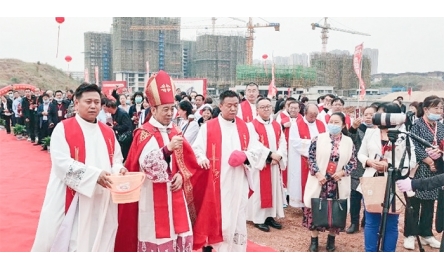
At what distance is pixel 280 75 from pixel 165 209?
151 ft

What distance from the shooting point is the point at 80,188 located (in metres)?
2.70

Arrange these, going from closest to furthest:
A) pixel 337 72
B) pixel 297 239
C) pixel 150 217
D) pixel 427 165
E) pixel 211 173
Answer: pixel 150 217 < pixel 211 173 < pixel 427 165 < pixel 297 239 < pixel 337 72

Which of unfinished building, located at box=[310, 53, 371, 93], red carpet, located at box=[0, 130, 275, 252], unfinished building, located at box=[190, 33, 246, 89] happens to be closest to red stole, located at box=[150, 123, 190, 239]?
red carpet, located at box=[0, 130, 275, 252]

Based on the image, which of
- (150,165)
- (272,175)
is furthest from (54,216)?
(272,175)

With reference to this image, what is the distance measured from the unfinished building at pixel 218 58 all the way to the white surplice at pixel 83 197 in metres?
41.8

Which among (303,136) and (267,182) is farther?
(303,136)

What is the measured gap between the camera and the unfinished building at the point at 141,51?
34.0 meters

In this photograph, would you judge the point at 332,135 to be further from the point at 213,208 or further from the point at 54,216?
the point at 54,216

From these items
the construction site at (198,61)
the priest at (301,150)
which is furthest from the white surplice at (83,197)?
the construction site at (198,61)

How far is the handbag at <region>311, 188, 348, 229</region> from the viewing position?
3789 mm

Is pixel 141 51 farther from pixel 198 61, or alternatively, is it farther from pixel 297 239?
pixel 297 239

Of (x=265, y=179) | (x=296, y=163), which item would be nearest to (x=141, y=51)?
(x=296, y=163)

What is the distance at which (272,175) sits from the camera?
5066 mm

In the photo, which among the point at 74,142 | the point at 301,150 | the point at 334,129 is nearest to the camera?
the point at 74,142
